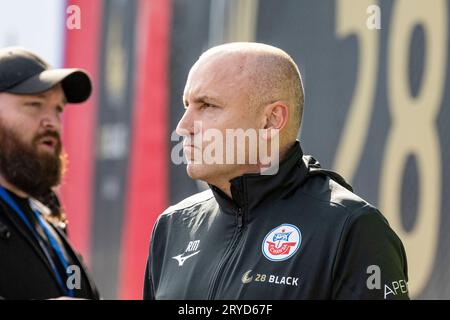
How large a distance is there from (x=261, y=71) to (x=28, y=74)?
1.20 metres

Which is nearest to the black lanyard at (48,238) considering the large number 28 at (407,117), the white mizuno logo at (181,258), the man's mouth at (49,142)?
the man's mouth at (49,142)

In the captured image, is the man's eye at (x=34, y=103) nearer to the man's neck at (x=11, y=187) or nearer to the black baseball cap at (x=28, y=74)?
the black baseball cap at (x=28, y=74)

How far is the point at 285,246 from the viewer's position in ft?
7.06

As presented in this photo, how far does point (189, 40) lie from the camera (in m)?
4.92

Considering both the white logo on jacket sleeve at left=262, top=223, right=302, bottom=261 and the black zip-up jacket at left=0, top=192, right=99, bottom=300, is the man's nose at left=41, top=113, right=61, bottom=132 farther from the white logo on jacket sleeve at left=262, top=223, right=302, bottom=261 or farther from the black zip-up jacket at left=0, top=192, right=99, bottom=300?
the white logo on jacket sleeve at left=262, top=223, right=302, bottom=261

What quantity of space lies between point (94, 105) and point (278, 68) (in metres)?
3.69

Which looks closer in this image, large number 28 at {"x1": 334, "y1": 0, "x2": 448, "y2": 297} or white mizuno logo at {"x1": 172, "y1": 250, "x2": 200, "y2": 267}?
white mizuno logo at {"x1": 172, "y1": 250, "x2": 200, "y2": 267}

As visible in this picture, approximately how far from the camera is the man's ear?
233cm

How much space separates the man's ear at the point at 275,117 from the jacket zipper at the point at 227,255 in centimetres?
23

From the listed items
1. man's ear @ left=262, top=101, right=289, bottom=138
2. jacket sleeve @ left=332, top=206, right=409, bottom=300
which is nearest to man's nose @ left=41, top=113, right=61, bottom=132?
man's ear @ left=262, top=101, right=289, bottom=138

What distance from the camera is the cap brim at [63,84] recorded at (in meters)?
3.14

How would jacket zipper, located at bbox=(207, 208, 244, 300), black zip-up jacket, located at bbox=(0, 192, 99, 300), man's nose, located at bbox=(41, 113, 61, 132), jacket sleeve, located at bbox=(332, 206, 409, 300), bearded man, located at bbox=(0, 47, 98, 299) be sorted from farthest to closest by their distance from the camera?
man's nose, located at bbox=(41, 113, 61, 132) → bearded man, located at bbox=(0, 47, 98, 299) → black zip-up jacket, located at bbox=(0, 192, 99, 300) → jacket zipper, located at bbox=(207, 208, 244, 300) → jacket sleeve, located at bbox=(332, 206, 409, 300)

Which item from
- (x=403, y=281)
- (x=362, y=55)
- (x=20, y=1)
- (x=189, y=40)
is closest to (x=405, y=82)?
(x=362, y=55)

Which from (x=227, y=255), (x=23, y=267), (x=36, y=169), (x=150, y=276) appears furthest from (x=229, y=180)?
(x=36, y=169)
